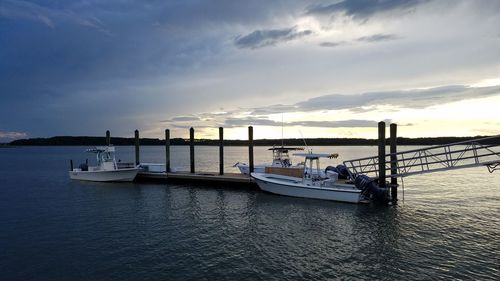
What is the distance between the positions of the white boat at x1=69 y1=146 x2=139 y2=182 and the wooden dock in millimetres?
1128

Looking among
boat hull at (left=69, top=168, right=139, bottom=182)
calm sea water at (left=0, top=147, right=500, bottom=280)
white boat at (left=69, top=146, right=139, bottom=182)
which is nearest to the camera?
calm sea water at (left=0, top=147, right=500, bottom=280)

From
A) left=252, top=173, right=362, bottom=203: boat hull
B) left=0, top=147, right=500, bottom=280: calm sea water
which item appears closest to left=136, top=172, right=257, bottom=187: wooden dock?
left=252, top=173, right=362, bottom=203: boat hull

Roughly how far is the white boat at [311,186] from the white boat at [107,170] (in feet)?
43.4

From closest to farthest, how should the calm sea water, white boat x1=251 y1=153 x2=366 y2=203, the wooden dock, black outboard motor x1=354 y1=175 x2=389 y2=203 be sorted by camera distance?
the calm sea water → black outboard motor x1=354 y1=175 x2=389 y2=203 → white boat x1=251 y1=153 x2=366 y2=203 → the wooden dock

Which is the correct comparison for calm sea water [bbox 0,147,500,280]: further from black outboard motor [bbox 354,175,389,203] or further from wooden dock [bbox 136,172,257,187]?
wooden dock [bbox 136,172,257,187]

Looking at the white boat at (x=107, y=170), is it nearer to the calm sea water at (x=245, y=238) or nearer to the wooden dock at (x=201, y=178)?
the wooden dock at (x=201, y=178)

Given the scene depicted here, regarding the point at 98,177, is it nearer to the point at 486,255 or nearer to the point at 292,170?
the point at 292,170

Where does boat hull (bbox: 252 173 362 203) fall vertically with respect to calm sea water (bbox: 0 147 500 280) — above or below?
above

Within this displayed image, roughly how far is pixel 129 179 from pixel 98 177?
3.44 m

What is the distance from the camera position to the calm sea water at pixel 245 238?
418 inches

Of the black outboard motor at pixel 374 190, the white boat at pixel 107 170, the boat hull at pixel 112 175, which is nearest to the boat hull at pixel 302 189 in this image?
the black outboard motor at pixel 374 190

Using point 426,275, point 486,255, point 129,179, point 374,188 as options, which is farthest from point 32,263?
point 129,179

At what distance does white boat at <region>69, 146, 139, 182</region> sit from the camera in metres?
31.2

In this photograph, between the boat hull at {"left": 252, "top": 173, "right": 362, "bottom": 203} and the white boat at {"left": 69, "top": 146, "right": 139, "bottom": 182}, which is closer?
the boat hull at {"left": 252, "top": 173, "right": 362, "bottom": 203}
